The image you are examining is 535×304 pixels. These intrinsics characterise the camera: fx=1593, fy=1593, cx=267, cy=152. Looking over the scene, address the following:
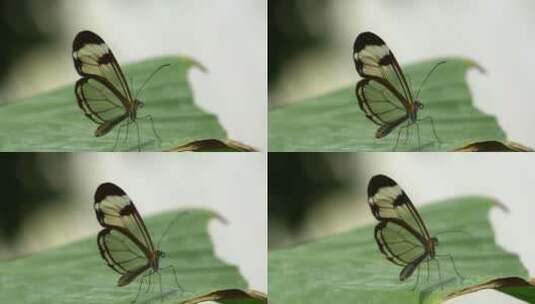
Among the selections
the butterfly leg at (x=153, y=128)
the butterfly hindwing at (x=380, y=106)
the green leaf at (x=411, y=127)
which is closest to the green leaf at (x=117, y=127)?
the butterfly leg at (x=153, y=128)

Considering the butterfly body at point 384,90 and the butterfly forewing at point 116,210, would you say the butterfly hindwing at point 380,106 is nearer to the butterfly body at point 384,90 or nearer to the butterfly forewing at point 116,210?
the butterfly body at point 384,90

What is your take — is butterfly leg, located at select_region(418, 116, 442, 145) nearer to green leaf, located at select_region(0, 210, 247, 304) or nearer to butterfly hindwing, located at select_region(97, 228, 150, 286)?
green leaf, located at select_region(0, 210, 247, 304)

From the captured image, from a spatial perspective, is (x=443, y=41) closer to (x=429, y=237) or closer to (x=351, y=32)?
(x=351, y=32)

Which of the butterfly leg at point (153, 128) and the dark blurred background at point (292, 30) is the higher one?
the dark blurred background at point (292, 30)

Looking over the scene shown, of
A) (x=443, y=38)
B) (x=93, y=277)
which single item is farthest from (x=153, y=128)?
(x=443, y=38)

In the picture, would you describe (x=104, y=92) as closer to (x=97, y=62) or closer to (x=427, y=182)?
(x=97, y=62)

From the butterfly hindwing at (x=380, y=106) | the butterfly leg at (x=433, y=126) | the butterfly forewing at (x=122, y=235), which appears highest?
the butterfly hindwing at (x=380, y=106)
